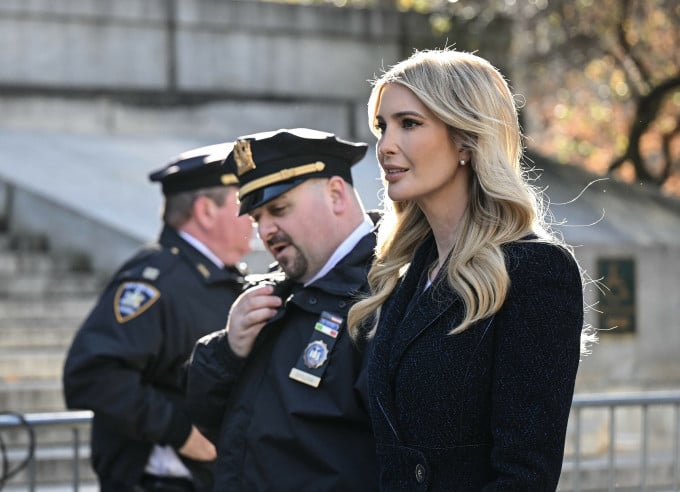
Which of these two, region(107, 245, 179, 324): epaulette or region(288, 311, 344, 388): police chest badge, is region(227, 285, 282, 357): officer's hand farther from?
region(107, 245, 179, 324): epaulette

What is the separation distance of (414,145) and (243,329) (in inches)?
36.9

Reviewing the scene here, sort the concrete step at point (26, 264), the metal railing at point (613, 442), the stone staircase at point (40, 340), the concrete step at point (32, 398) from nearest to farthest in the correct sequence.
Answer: the metal railing at point (613, 442) → the stone staircase at point (40, 340) → the concrete step at point (32, 398) → the concrete step at point (26, 264)

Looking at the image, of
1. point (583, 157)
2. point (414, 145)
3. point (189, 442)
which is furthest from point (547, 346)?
point (583, 157)

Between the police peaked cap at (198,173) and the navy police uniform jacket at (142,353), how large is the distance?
0.28 meters

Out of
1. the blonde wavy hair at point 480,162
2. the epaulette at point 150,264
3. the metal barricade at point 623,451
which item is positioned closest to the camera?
the blonde wavy hair at point 480,162

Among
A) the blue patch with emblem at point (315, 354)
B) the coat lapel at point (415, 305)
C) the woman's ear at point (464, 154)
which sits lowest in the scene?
the blue patch with emblem at point (315, 354)

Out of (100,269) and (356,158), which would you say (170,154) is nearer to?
(100,269)

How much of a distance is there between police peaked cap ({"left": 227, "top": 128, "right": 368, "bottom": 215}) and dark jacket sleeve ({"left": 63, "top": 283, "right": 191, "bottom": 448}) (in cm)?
121

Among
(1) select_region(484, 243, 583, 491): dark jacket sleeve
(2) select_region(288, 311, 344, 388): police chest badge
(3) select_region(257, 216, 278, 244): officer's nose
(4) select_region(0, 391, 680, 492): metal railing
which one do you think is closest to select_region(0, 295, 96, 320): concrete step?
(4) select_region(0, 391, 680, 492): metal railing

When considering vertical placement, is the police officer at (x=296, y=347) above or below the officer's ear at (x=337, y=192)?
below

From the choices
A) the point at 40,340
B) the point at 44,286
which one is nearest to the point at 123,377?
the point at 40,340

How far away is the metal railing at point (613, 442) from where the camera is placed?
5.73 m

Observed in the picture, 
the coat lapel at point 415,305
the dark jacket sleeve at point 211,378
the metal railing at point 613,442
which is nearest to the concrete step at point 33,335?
the metal railing at point 613,442

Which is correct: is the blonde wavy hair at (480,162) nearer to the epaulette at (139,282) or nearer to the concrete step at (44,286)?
the epaulette at (139,282)
